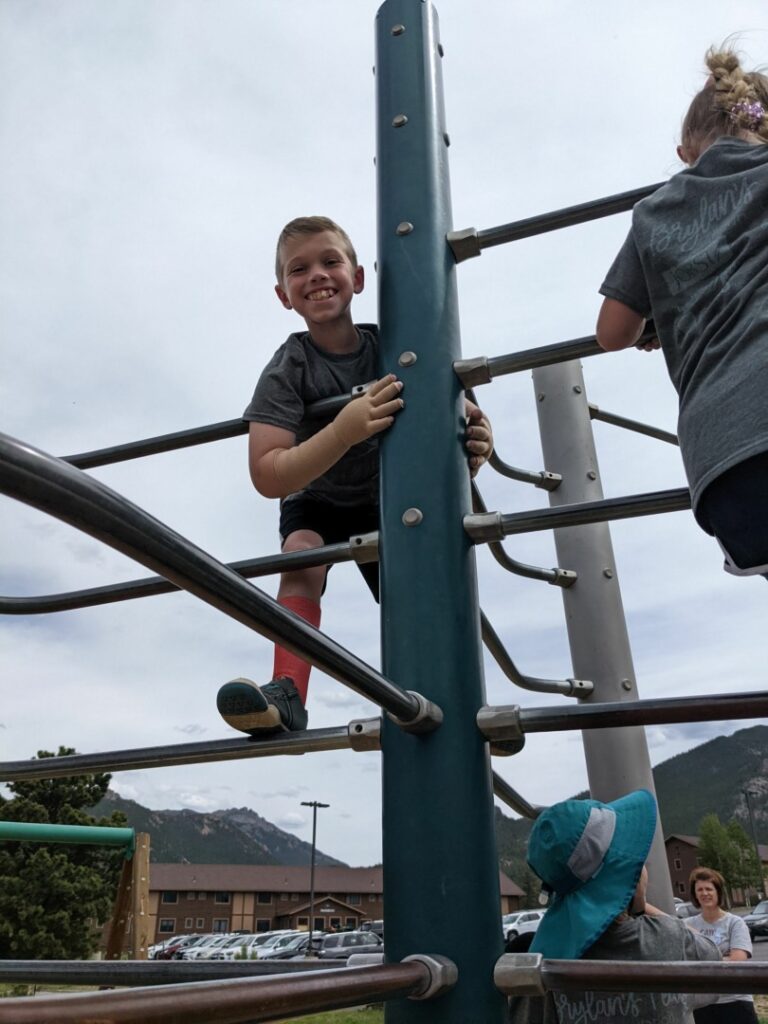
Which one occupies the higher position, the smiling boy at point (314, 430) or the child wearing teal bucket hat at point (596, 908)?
the smiling boy at point (314, 430)

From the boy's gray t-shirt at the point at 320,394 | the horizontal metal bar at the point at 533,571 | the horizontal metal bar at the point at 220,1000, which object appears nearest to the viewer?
the horizontal metal bar at the point at 220,1000

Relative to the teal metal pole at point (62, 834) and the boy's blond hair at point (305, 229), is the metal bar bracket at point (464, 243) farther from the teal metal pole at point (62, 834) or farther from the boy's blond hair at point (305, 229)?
the teal metal pole at point (62, 834)

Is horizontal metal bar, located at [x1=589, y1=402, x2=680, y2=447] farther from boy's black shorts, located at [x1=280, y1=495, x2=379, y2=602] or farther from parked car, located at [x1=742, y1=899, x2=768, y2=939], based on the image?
parked car, located at [x1=742, y1=899, x2=768, y2=939]

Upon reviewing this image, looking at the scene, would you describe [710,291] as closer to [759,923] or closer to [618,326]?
[618,326]

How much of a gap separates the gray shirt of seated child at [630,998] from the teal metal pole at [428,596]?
2.04 feet

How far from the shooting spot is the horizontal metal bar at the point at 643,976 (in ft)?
2.22

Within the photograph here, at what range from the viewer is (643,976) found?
27.5 inches

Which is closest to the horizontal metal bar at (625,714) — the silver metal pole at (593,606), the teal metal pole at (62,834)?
the silver metal pole at (593,606)

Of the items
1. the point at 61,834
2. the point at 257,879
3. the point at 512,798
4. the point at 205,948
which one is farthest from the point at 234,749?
the point at 257,879

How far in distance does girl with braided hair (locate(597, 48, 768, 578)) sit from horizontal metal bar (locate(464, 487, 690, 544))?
6 centimetres

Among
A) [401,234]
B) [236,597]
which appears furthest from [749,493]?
[401,234]

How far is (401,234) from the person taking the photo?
1.27 metres

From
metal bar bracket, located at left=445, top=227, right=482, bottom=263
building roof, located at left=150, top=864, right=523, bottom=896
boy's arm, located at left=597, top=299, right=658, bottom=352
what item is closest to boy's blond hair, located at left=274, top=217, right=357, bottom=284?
metal bar bracket, located at left=445, top=227, right=482, bottom=263

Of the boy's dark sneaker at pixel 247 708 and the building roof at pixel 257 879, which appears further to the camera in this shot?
the building roof at pixel 257 879
